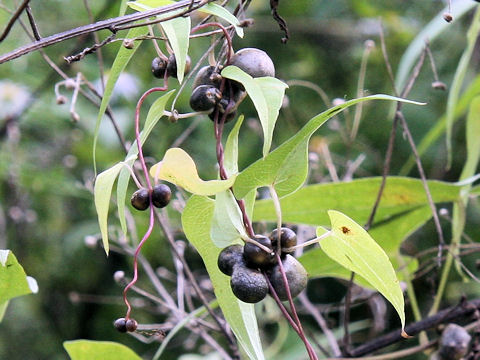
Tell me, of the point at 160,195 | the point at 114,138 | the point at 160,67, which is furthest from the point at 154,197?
the point at 114,138

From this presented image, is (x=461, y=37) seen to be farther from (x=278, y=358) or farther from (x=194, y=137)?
(x=278, y=358)

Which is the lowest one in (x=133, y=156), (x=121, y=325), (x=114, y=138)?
(x=114, y=138)

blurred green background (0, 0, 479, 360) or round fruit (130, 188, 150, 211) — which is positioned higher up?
round fruit (130, 188, 150, 211)

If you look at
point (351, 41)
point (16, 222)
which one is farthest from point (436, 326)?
point (351, 41)

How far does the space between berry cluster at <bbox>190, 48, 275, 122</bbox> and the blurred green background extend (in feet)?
2.44

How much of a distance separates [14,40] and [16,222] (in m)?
0.37

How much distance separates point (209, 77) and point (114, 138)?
0.99 m

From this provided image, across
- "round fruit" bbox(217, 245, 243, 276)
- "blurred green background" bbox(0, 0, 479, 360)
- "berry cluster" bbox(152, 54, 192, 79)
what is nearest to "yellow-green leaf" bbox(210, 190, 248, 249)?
"round fruit" bbox(217, 245, 243, 276)

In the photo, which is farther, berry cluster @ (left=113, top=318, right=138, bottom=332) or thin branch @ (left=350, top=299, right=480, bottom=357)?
thin branch @ (left=350, top=299, right=480, bottom=357)

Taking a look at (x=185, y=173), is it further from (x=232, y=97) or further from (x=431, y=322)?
(x=431, y=322)

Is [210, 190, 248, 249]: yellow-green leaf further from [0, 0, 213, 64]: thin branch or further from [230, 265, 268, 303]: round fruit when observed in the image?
[0, 0, 213, 64]: thin branch

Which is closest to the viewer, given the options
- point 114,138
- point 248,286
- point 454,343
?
point 248,286

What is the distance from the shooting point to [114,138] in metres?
1.44

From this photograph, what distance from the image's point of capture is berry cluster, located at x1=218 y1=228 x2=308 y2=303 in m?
0.43
